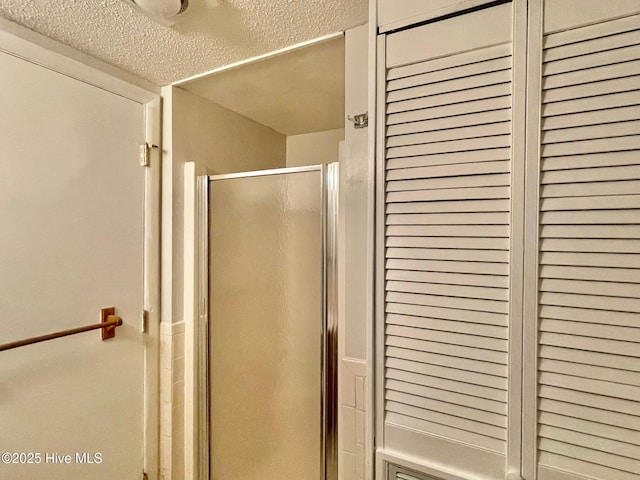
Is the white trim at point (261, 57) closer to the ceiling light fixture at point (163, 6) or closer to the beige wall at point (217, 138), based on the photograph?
the beige wall at point (217, 138)

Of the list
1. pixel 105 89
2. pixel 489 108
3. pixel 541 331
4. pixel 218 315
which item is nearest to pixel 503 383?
pixel 541 331

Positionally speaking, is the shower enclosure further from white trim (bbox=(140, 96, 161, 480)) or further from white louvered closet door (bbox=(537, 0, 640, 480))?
white louvered closet door (bbox=(537, 0, 640, 480))

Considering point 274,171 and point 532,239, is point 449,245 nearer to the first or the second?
point 532,239

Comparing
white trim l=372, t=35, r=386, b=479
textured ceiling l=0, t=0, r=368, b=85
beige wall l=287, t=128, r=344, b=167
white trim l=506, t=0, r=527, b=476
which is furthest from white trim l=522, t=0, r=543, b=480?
beige wall l=287, t=128, r=344, b=167

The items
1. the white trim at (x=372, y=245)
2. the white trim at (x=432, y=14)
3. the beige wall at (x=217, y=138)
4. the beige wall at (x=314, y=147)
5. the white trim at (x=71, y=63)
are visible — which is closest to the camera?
the white trim at (x=432, y=14)

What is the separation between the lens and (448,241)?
77cm

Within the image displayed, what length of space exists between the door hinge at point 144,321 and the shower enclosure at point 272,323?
267 millimetres

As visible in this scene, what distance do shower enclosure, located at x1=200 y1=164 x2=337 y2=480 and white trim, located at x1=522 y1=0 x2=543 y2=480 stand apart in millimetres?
714

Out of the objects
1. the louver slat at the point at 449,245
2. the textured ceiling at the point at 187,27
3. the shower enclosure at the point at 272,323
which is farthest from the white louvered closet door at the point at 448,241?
the shower enclosure at the point at 272,323

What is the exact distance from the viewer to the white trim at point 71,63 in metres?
1.09

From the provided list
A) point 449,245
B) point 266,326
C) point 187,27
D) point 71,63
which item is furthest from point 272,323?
point 71,63

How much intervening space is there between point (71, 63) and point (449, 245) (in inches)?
58.2

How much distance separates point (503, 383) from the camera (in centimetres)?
71

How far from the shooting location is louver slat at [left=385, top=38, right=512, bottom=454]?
2.38 feet
